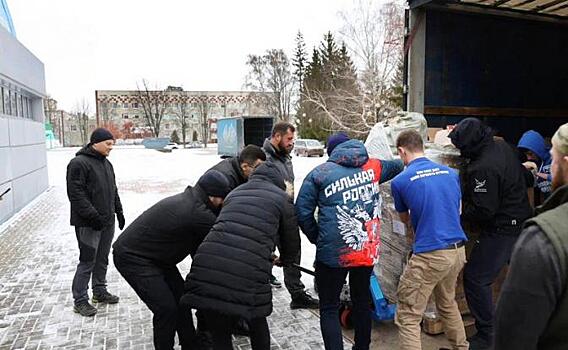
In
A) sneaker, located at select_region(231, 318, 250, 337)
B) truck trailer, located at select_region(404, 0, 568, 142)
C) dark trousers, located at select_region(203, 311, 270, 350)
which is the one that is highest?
truck trailer, located at select_region(404, 0, 568, 142)

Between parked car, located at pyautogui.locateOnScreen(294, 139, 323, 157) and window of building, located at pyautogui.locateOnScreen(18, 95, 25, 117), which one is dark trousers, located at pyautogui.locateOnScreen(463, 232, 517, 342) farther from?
parked car, located at pyautogui.locateOnScreen(294, 139, 323, 157)

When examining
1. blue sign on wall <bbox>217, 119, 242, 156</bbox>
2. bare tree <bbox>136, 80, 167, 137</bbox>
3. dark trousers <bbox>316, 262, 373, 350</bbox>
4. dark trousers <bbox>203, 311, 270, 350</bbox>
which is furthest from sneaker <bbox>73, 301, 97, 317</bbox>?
bare tree <bbox>136, 80, 167, 137</bbox>

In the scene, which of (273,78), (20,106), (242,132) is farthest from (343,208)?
(273,78)

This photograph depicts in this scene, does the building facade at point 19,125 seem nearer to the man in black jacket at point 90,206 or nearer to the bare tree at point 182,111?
the man in black jacket at point 90,206

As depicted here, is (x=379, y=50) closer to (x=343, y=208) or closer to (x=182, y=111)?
(x=343, y=208)

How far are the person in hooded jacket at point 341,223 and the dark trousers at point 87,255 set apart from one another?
2488 millimetres

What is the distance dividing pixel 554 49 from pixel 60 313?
21.5 ft

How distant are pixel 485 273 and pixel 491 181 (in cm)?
75

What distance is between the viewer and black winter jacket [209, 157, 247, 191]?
4017 mm

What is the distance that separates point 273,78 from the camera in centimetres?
5209

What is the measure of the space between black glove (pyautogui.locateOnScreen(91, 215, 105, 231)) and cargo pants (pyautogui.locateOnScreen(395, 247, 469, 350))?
9.91ft

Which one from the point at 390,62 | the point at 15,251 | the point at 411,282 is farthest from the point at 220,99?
the point at 411,282

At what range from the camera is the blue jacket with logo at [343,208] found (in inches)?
123

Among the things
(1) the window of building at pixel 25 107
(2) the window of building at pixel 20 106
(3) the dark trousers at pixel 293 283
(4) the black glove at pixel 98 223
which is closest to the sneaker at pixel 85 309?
(4) the black glove at pixel 98 223
